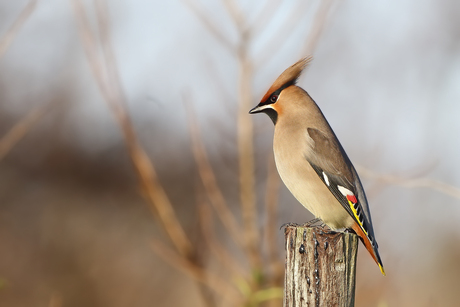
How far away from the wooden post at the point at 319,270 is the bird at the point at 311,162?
648 mm

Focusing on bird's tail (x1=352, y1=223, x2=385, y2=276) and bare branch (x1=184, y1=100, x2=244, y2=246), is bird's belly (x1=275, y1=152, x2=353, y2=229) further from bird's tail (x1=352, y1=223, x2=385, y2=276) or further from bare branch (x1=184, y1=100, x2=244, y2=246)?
bare branch (x1=184, y1=100, x2=244, y2=246)

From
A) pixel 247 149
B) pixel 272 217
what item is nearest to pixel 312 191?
pixel 272 217

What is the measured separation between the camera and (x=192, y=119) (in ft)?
11.4

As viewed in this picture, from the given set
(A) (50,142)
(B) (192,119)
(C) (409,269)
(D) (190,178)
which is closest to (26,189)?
(A) (50,142)

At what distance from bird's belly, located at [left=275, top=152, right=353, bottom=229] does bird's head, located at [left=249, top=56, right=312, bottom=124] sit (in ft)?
1.20

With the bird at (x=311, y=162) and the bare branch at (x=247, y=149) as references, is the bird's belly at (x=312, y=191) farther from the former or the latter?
the bare branch at (x=247, y=149)

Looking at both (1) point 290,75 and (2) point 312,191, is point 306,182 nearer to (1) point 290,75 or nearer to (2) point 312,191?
(2) point 312,191

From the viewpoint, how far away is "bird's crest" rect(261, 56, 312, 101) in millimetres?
3467

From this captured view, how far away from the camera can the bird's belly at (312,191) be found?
10.8 feet

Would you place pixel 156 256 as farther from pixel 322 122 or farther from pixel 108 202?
pixel 322 122

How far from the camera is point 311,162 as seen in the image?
11.0 ft

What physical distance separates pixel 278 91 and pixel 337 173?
63 cm

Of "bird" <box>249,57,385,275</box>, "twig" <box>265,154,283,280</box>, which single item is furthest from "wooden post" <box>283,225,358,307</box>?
"twig" <box>265,154,283,280</box>

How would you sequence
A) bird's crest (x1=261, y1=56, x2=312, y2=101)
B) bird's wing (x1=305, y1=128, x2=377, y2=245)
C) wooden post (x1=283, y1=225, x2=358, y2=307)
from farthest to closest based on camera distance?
bird's crest (x1=261, y1=56, x2=312, y2=101)
bird's wing (x1=305, y1=128, x2=377, y2=245)
wooden post (x1=283, y1=225, x2=358, y2=307)
